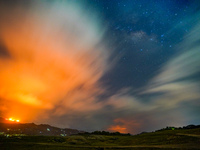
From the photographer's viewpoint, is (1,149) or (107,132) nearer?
(1,149)

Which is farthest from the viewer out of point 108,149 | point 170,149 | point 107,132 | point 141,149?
point 107,132

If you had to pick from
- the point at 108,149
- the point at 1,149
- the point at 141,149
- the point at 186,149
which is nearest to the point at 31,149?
the point at 1,149

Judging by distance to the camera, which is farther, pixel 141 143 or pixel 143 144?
pixel 141 143

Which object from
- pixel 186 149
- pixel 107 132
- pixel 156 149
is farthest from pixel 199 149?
pixel 107 132

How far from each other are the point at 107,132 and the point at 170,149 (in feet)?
344

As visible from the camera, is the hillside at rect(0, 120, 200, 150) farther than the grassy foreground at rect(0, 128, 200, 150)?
Yes

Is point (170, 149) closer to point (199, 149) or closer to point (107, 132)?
point (199, 149)

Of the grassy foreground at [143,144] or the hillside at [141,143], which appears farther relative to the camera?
the hillside at [141,143]

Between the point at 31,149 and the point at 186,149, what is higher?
the point at 186,149

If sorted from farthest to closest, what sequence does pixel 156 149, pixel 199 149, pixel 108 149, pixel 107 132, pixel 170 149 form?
pixel 107 132 → pixel 108 149 → pixel 156 149 → pixel 170 149 → pixel 199 149

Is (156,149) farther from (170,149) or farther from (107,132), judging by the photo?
(107,132)

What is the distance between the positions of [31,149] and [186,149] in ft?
114

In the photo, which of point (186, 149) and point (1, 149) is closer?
point (186, 149)

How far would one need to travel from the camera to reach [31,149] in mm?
33688
